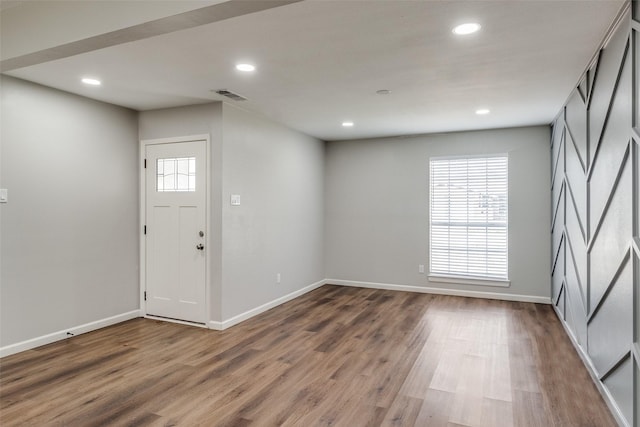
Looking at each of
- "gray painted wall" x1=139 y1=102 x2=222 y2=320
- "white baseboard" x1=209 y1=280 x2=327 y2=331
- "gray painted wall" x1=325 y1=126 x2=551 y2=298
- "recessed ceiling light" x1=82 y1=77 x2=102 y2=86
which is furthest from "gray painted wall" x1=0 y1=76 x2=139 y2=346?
"gray painted wall" x1=325 y1=126 x2=551 y2=298

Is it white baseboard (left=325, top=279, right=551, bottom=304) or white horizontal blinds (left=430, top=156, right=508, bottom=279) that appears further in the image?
white horizontal blinds (left=430, top=156, right=508, bottom=279)

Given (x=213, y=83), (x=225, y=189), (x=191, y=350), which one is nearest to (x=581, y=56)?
(x=213, y=83)

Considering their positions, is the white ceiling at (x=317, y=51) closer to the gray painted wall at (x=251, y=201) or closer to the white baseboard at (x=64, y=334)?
the gray painted wall at (x=251, y=201)

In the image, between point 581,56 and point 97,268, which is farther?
point 97,268

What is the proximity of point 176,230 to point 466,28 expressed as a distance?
142 inches

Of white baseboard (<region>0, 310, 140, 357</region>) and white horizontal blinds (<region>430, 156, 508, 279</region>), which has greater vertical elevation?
white horizontal blinds (<region>430, 156, 508, 279</region>)

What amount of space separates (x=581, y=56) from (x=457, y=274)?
3714mm

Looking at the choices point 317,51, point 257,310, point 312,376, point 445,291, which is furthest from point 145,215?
point 445,291

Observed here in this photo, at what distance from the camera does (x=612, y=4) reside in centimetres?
220

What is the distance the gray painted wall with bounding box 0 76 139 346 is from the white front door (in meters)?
0.22

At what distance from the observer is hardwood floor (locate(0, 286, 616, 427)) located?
2504mm

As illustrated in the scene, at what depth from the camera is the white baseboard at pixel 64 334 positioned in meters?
3.49

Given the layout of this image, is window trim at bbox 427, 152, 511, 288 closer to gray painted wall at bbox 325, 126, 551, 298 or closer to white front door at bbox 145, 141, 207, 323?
gray painted wall at bbox 325, 126, 551, 298

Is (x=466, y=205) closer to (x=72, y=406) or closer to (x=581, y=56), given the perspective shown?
(x=581, y=56)
